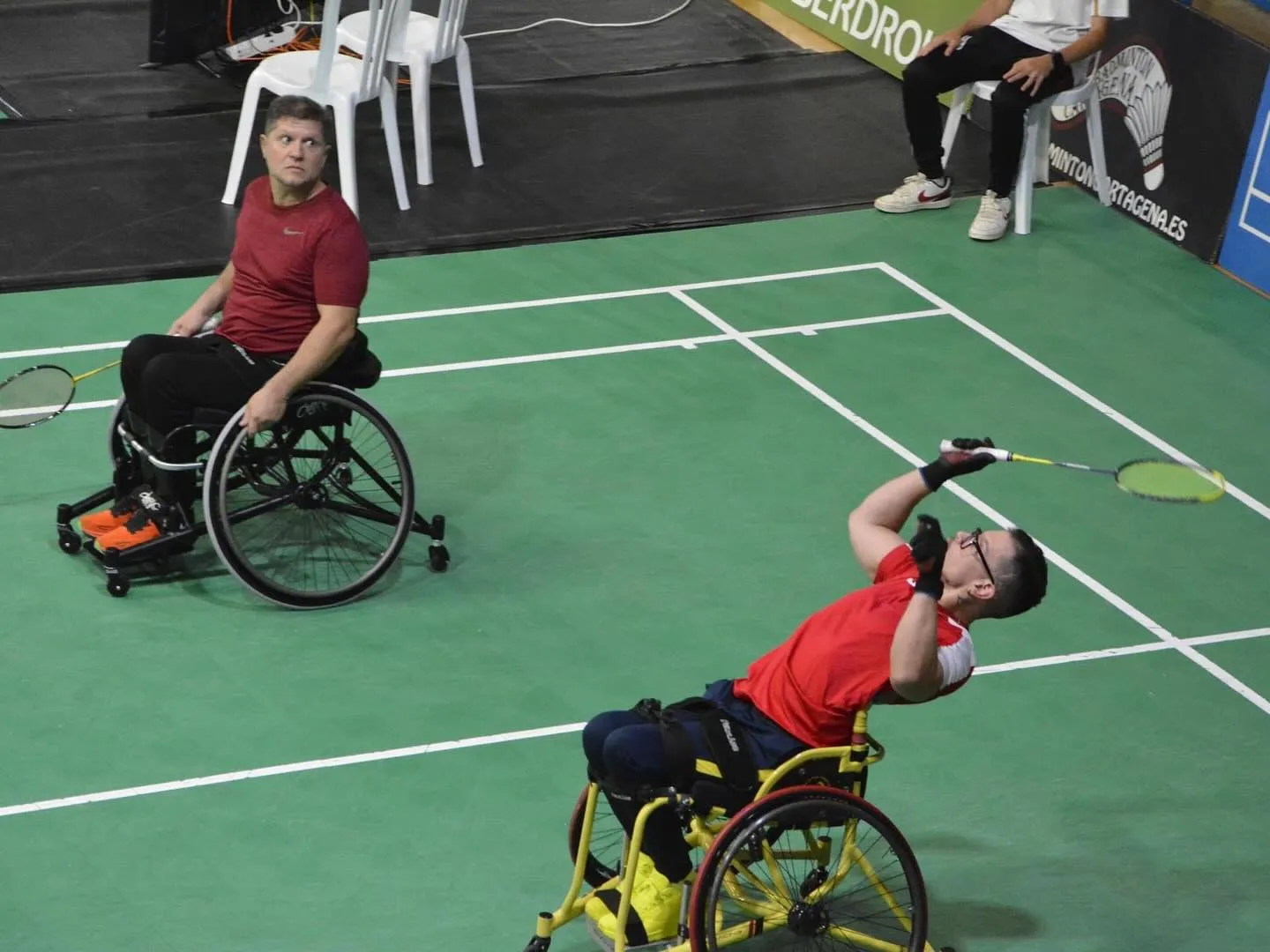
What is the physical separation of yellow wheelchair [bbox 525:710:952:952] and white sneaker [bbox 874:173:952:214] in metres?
5.29

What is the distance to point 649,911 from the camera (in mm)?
4406

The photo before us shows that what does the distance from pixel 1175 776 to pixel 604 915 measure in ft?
6.52

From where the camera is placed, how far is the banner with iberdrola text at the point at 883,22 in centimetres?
1061

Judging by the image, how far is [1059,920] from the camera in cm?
499

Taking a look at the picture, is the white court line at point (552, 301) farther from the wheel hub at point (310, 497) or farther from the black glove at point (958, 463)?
the black glove at point (958, 463)

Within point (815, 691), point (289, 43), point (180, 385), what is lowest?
point (289, 43)

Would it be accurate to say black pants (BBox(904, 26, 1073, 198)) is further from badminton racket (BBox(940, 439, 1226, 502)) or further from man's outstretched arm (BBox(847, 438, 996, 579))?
man's outstretched arm (BBox(847, 438, 996, 579))

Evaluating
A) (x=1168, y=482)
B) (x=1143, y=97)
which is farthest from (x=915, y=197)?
(x=1168, y=482)

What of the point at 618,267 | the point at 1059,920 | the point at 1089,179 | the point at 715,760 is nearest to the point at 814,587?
the point at 1059,920

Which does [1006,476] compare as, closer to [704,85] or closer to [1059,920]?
[1059,920]

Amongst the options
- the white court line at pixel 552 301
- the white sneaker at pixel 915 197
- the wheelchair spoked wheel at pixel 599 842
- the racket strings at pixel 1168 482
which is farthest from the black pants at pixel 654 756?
the white sneaker at pixel 915 197

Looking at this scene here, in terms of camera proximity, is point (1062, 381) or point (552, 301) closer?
point (1062, 381)

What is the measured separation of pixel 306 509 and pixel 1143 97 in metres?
5.19

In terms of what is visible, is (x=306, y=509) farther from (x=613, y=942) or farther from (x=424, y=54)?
(x=424, y=54)
